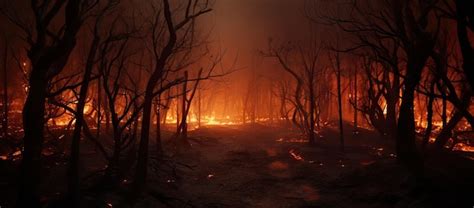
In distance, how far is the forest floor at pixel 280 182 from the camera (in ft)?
33.3

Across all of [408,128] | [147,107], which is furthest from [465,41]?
[147,107]

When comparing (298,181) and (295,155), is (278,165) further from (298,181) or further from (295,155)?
(298,181)

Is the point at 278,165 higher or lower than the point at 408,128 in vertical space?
lower

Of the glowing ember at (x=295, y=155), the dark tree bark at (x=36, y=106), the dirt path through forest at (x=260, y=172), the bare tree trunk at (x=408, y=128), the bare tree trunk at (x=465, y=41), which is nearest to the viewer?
the bare tree trunk at (x=465, y=41)

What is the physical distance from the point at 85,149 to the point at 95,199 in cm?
888

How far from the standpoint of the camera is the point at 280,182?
47.9ft

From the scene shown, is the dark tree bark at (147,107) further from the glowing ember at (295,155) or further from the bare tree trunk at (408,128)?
the glowing ember at (295,155)

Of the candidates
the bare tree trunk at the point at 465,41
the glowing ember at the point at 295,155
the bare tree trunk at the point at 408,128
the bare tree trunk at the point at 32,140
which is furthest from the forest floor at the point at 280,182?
the bare tree trunk at the point at 465,41

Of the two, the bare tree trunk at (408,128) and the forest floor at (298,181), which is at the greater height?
the bare tree trunk at (408,128)

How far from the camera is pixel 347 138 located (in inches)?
1040

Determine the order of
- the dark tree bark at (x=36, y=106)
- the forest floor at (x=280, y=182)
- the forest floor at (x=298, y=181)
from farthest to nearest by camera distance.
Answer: the forest floor at (x=298, y=181) → the forest floor at (x=280, y=182) → the dark tree bark at (x=36, y=106)

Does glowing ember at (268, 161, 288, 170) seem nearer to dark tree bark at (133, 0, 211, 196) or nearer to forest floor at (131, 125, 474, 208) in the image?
forest floor at (131, 125, 474, 208)

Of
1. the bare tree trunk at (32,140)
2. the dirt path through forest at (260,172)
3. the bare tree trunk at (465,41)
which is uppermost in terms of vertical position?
the bare tree trunk at (465,41)

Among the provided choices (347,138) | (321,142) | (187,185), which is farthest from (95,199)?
(347,138)
